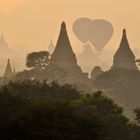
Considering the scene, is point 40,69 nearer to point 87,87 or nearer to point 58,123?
point 87,87

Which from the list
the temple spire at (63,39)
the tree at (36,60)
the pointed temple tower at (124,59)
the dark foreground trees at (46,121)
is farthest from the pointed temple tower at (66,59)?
the dark foreground trees at (46,121)

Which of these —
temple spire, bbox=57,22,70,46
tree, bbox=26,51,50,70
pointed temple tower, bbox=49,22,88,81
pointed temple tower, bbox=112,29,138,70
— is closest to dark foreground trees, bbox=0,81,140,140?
tree, bbox=26,51,50,70

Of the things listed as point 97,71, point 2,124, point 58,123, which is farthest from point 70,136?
point 97,71

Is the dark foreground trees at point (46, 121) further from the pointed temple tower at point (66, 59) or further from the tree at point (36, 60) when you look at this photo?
the pointed temple tower at point (66, 59)

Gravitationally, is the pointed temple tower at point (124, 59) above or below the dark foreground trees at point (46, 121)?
above

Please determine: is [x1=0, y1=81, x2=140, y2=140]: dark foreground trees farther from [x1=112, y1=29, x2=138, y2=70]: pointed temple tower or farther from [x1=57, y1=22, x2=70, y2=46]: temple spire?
[x1=112, y1=29, x2=138, y2=70]: pointed temple tower

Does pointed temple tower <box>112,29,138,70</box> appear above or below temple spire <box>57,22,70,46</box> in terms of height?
below

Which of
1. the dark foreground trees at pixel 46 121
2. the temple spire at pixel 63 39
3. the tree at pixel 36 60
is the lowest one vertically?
the dark foreground trees at pixel 46 121

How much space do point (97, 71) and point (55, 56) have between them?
815 inches

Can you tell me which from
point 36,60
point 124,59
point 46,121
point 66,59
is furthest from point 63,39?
point 46,121

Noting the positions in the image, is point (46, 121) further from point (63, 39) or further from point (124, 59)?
point (124, 59)

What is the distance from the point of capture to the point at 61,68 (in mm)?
114750

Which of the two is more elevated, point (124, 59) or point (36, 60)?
point (124, 59)

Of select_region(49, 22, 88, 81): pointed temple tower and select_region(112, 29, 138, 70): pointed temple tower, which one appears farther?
select_region(112, 29, 138, 70): pointed temple tower
